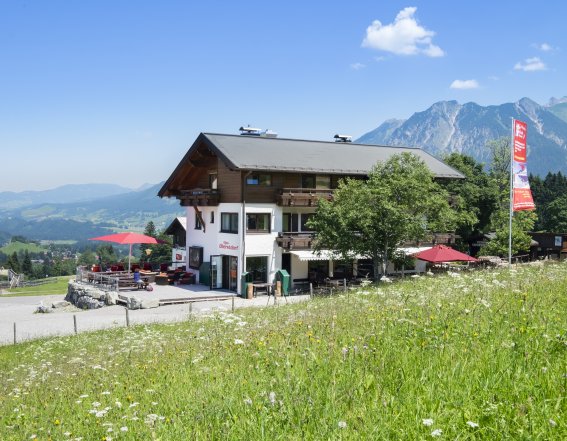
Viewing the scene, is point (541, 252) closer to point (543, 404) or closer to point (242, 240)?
point (242, 240)

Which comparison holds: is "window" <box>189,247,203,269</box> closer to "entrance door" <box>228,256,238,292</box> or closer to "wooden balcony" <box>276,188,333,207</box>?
"entrance door" <box>228,256,238,292</box>

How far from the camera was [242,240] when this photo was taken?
32.9m

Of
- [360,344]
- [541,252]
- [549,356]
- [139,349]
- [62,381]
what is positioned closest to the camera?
[549,356]

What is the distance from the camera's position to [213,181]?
37719 millimetres

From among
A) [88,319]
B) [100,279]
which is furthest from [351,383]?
[100,279]

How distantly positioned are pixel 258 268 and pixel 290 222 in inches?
155

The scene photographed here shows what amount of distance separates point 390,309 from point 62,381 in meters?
5.72

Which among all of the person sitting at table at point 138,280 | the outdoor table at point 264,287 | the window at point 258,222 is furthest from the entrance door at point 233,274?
the person sitting at table at point 138,280

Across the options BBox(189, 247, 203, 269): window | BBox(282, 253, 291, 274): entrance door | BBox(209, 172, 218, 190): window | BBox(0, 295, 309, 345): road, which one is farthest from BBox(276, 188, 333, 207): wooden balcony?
BBox(189, 247, 203, 269): window

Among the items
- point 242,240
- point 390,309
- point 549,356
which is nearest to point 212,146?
point 242,240

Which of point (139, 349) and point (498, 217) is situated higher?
point (498, 217)

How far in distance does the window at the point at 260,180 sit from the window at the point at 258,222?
204 centimetres

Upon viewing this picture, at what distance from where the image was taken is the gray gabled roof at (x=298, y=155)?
33438mm

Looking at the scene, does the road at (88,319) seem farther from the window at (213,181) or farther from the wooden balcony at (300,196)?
the window at (213,181)
